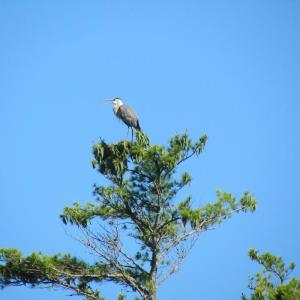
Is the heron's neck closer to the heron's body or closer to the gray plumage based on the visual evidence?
the heron's body

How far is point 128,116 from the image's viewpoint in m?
15.8

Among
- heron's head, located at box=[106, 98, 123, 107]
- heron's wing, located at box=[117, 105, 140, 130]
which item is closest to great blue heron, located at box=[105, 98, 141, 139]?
heron's wing, located at box=[117, 105, 140, 130]

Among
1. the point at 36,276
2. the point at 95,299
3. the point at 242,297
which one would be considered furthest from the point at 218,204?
the point at 36,276

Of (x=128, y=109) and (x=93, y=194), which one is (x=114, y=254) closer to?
(x=93, y=194)

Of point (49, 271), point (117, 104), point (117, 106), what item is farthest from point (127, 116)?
point (49, 271)

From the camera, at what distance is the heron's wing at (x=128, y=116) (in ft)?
51.3

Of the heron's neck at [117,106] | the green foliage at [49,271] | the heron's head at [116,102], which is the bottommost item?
the green foliage at [49,271]

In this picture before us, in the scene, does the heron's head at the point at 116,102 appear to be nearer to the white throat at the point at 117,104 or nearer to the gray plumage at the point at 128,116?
the white throat at the point at 117,104

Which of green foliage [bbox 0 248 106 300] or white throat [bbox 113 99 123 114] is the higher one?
white throat [bbox 113 99 123 114]

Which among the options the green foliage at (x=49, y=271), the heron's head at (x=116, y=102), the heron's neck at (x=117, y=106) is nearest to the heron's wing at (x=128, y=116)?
the heron's neck at (x=117, y=106)

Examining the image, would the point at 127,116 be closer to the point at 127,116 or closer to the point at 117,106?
the point at 127,116

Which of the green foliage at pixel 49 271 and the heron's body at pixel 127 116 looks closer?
the green foliage at pixel 49 271

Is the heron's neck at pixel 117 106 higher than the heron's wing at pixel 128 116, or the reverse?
the heron's neck at pixel 117 106

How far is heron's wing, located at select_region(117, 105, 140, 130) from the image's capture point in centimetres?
1564
